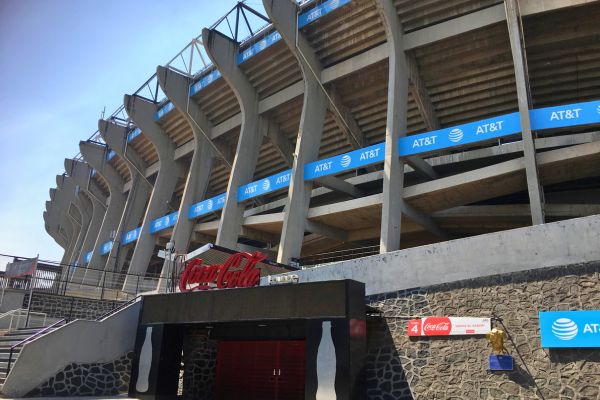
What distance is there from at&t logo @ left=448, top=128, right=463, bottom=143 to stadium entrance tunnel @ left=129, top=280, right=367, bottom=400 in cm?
1159

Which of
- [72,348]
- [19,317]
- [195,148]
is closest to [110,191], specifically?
[195,148]

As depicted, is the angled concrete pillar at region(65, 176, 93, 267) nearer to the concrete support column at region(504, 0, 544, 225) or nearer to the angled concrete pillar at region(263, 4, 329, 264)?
the angled concrete pillar at region(263, 4, 329, 264)

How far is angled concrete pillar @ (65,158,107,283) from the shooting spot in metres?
54.3

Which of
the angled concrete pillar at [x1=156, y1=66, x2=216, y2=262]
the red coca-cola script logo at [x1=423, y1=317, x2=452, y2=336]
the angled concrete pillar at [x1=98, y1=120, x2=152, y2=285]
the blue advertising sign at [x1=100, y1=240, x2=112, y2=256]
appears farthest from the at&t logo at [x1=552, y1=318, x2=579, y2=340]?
the blue advertising sign at [x1=100, y1=240, x2=112, y2=256]

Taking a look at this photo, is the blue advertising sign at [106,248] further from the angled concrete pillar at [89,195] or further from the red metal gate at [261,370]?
the red metal gate at [261,370]

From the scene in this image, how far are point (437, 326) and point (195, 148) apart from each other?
28.1 meters

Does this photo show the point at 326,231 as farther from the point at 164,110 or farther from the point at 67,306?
the point at 164,110

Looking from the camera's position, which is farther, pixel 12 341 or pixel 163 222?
pixel 163 222

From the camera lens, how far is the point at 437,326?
12.3m

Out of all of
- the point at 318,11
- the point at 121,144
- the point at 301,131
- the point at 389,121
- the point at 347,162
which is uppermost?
the point at 318,11

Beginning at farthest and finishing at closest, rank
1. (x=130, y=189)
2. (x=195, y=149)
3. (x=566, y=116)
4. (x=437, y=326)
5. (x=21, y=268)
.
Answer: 1. (x=130, y=189)
2. (x=195, y=149)
3. (x=21, y=268)
4. (x=566, y=116)
5. (x=437, y=326)

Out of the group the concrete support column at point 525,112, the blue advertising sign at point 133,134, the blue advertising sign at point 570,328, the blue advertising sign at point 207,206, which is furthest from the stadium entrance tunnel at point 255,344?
the blue advertising sign at point 133,134

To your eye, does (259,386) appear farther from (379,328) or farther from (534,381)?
(534,381)

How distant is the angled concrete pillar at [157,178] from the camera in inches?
1523
